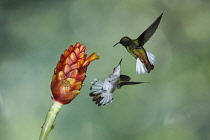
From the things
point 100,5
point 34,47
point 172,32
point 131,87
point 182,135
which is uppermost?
point 100,5

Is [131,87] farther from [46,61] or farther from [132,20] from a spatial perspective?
[46,61]

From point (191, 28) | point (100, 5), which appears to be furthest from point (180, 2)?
point (100, 5)

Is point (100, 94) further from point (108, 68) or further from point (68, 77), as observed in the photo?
point (68, 77)

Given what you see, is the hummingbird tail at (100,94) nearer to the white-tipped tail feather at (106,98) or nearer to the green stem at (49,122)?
the white-tipped tail feather at (106,98)

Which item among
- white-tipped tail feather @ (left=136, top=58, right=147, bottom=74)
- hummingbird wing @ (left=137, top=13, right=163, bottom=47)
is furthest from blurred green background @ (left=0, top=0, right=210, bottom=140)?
hummingbird wing @ (left=137, top=13, right=163, bottom=47)

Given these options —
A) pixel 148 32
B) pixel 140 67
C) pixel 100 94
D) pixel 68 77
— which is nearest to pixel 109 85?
pixel 100 94

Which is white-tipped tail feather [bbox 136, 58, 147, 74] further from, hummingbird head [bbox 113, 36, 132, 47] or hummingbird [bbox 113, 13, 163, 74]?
hummingbird head [bbox 113, 36, 132, 47]

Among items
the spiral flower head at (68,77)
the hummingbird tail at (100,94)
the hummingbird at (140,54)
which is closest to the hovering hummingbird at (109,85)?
the hummingbird tail at (100,94)
